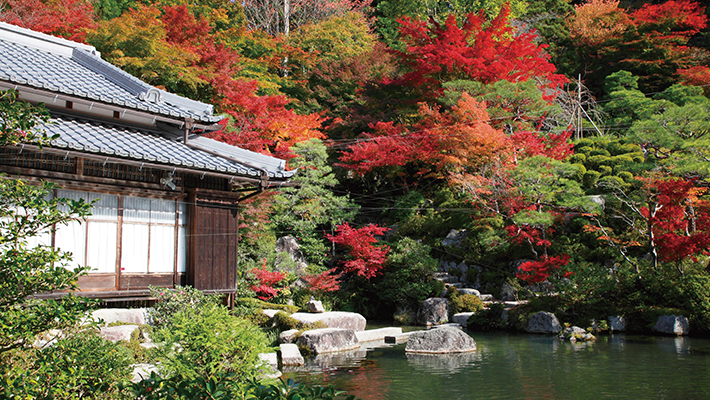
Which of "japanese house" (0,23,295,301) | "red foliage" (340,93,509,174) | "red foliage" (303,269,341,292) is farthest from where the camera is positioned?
"red foliage" (340,93,509,174)

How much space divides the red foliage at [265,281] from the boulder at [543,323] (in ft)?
27.6

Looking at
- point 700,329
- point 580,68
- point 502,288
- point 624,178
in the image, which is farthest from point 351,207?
point 580,68

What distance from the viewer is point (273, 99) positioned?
21234 millimetres

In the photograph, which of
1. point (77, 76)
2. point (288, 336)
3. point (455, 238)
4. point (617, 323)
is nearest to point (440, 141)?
point (455, 238)

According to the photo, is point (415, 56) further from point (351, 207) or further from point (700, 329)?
point (700, 329)

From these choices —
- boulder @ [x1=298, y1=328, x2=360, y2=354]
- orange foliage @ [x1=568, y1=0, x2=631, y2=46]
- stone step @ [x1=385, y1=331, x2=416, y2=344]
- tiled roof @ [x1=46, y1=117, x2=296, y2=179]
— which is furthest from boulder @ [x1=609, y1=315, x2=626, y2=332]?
orange foliage @ [x1=568, y1=0, x2=631, y2=46]

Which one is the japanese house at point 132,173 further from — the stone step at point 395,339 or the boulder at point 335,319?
the stone step at point 395,339

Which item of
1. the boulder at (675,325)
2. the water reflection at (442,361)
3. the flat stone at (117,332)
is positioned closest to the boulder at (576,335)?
the boulder at (675,325)

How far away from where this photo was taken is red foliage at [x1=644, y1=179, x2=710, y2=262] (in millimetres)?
14086

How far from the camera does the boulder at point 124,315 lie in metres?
9.65

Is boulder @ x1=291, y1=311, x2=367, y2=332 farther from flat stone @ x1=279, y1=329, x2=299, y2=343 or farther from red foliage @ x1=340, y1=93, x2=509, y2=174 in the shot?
red foliage @ x1=340, y1=93, x2=509, y2=174

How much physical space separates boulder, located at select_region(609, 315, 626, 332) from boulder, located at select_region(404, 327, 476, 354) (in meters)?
5.30

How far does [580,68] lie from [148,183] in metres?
28.1

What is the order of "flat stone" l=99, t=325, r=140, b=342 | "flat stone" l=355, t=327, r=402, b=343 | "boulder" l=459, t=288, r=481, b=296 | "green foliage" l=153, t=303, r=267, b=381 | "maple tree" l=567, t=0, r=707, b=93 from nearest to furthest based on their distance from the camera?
1. "green foliage" l=153, t=303, r=267, b=381
2. "flat stone" l=99, t=325, r=140, b=342
3. "flat stone" l=355, t=327, r=402, b=343
4. "boulder" l=459, t=288, r=481, b=296
5. "maple tree" l=567, t=0, r=707, b=93
